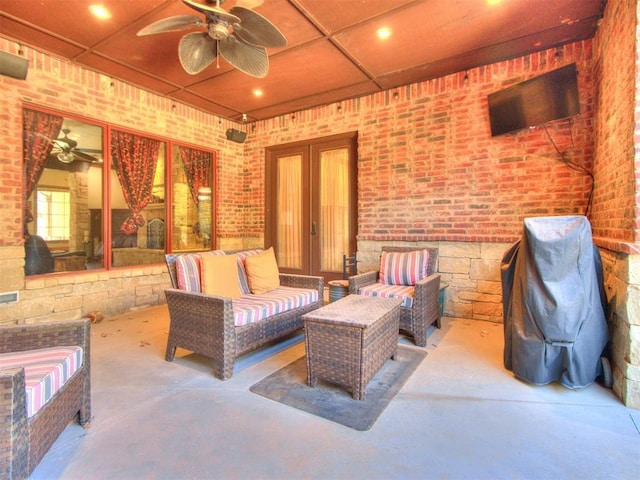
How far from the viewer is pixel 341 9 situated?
2.96 meters

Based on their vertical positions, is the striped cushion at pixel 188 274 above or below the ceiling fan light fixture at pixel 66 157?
below

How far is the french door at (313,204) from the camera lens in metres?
5.32

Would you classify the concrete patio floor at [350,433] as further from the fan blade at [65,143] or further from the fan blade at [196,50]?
the fan blade at [65,143]

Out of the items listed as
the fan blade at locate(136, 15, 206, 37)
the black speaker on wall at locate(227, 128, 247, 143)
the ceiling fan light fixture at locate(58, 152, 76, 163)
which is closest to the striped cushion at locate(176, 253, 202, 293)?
the fan blade at locate(136, 15, 206, 37)

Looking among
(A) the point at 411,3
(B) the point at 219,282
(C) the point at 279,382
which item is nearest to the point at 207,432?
(C) the point at 279,382

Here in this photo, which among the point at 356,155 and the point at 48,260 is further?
the point at 356,155

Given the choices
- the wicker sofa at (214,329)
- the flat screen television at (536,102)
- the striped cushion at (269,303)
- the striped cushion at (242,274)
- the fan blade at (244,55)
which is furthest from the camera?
the striped cushion at (242,274)

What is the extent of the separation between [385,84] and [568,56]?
2.07 metres

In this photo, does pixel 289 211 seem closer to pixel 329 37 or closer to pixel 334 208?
pixel 334 208

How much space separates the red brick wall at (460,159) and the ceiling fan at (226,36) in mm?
2377

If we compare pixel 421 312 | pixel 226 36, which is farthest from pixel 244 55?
pixel 421 312

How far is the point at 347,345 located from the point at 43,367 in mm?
1631

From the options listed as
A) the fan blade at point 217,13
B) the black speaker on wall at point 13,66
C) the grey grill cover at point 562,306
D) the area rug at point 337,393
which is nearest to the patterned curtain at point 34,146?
the black speaker on wall at point 13,66

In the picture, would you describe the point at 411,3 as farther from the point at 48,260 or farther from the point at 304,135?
the point at 48,260
